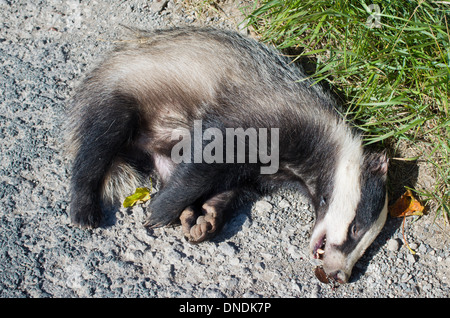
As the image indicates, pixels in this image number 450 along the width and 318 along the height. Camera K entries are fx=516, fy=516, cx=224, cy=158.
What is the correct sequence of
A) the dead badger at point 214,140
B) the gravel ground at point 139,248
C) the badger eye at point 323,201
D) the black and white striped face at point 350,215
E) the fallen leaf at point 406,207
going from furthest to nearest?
the fallen leaf at point 406,207 → the badger eye at point 323,201 → the dead badger at point 214,140 → the black and white striped face at point 350,215 → the gravel ground at point 139,248

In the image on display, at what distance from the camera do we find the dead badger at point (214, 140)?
3.66 m

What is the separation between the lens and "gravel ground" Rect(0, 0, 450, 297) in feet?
11.2

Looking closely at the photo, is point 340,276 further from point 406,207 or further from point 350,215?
point 406,207

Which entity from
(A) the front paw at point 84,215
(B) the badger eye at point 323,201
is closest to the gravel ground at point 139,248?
(A) the front paw at point 84,215

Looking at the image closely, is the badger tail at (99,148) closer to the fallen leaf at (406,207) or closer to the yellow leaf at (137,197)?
the yellow leaf at (137,197)

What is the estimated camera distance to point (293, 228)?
3.85 m

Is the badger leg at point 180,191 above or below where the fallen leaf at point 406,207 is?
above

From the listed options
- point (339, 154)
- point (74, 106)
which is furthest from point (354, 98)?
point (74, 106)

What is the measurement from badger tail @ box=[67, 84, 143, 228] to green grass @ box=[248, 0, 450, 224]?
4.30 feet

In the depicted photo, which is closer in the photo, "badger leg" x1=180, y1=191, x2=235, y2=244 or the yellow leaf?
"badger leg" x1=180, y1=191, x2=235, y2=244

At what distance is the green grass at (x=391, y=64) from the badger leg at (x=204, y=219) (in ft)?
3.85

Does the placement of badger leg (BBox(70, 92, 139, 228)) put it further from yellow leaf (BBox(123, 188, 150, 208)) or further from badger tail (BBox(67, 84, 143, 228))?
yellow leaf (BBox(123, 188, 150, 208))

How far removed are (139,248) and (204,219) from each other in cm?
50

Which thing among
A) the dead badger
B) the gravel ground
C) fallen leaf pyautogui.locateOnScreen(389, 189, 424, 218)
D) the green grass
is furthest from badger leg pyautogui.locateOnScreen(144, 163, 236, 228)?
fallen leaf pyautogui.locateOnScreen(389, 189, 424, 218)
